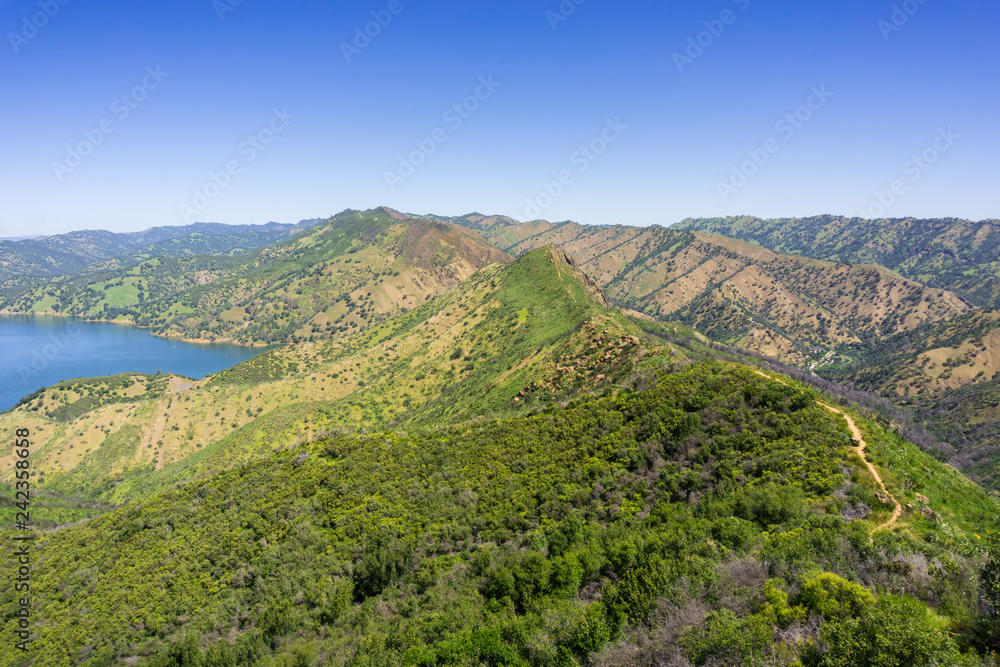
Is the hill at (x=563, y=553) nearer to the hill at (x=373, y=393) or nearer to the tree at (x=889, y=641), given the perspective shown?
the tree at (x=889, y=641)

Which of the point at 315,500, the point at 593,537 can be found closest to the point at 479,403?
the point at 315,500

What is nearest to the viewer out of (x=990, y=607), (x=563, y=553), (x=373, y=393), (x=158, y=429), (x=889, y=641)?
(x=889, y=641)

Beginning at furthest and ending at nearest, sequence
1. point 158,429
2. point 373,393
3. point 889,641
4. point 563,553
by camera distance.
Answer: point 373,393
point 158,429
point 563,553
point 889,641

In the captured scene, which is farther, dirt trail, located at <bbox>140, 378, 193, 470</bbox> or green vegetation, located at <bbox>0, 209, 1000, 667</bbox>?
dirt trail, located at <bbox>140, 378, 193, 470</bbox>

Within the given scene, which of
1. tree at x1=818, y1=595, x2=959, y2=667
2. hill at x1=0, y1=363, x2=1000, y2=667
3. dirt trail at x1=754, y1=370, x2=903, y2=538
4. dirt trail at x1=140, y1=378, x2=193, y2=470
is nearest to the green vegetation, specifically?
tree at x1=818, y1=595, x2=959, y2=667

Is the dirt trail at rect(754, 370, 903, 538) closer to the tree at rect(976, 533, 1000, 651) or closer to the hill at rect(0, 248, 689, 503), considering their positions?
the tree at rect(976, 533, 1000, 651)

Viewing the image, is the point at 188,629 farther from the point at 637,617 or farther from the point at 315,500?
the point at 637,617

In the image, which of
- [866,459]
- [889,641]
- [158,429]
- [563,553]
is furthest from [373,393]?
[889,641]

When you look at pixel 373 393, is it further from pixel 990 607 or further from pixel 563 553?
pixel 990 607

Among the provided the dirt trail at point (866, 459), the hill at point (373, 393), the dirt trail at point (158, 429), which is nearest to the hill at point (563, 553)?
the dirt trail at point (866, 459)
